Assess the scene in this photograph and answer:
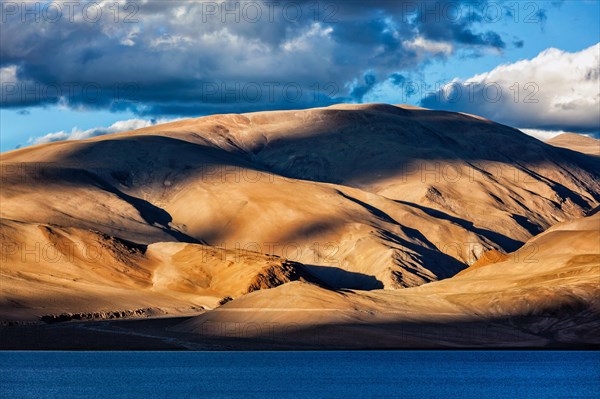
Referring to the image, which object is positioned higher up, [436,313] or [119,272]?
[119,272]

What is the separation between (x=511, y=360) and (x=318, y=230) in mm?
89544

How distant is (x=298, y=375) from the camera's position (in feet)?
285

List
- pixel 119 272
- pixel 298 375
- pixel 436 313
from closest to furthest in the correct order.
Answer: pixel 298 375, pixel 436 313, pixel 119 272

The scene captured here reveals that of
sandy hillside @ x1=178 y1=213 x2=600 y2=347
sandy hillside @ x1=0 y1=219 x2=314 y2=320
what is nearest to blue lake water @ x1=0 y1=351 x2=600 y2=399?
sandy hillside @ x1=178 y1=213 x2=600 y2=347

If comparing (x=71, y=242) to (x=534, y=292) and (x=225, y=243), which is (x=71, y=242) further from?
(x=534, y=292)

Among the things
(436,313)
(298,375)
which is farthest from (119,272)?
(298,375)

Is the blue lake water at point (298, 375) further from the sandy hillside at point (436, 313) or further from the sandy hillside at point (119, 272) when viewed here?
the sandy hillside at point (119, 272)

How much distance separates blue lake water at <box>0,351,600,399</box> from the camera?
73750 millimetres

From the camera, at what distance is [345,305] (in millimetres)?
128875

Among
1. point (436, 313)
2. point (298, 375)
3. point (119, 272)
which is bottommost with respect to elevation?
point (436, 313)

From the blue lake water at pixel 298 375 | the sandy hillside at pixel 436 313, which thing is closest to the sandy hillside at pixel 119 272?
the sandy hillside at pixel 436 313

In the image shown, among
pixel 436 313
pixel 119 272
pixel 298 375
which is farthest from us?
pixel 119 272

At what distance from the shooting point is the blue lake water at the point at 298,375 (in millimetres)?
73750

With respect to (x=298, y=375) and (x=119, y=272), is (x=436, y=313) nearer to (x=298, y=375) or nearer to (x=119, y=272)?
(x=119, y=272)
